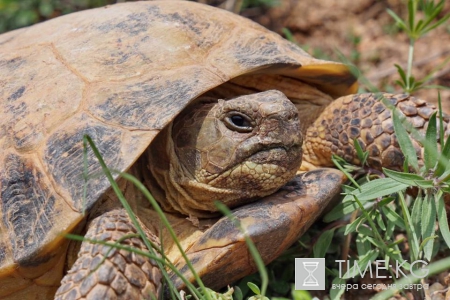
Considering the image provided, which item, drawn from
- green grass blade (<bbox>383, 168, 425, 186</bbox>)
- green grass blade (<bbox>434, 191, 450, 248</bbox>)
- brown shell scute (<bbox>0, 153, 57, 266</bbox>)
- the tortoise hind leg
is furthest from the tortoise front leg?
brown shell scute (<bbox>0, 153, 57, 266</bbox>)

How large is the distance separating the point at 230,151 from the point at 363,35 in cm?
326

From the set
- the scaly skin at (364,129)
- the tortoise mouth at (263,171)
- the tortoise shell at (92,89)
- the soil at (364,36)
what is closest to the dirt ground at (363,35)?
the soil at (364,36)

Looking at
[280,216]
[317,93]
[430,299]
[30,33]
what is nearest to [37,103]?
[30,33]

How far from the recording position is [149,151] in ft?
8.69

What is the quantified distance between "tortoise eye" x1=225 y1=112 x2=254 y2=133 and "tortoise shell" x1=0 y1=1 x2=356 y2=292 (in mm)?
165

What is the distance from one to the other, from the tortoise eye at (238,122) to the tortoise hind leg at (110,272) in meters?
0.61

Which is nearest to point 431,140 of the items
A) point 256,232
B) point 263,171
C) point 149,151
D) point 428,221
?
point 428,221

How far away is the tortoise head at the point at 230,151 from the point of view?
244 cm

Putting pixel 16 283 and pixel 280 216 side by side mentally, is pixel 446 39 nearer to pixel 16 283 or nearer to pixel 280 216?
pixel 280 216

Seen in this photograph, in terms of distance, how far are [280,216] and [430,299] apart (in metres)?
0.76

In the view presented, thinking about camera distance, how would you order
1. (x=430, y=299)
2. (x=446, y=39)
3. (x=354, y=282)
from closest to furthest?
(x=430, y=299) < (x=354, y=282) < (x=446, y=39)

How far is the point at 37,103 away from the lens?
2582 millimetres

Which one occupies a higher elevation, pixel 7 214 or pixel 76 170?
pixel 76 170

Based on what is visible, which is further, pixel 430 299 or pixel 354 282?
pixel 354 282
